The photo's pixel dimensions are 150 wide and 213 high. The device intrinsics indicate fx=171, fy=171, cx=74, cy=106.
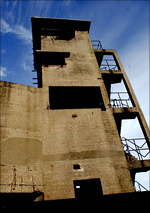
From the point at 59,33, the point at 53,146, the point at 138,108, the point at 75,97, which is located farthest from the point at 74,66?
the point at 53,146

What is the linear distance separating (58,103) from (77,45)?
4.91 metres

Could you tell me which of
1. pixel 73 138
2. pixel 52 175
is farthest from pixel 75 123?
pixel 52 175

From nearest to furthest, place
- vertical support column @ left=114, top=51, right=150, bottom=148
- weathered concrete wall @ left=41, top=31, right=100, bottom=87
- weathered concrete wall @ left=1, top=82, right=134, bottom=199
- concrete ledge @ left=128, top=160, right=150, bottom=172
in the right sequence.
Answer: weathered concrete wall @ left=1, top=82, right=134, bottom=199 → concrete ledge @ left=128, top=160, right=150, bottom=172 → vertical support column @ left=114, top=51, right=150, bottom=148 → weathered concrete wall @ left=41, top=31, right=100, bottom=87

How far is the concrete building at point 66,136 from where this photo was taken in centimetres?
752

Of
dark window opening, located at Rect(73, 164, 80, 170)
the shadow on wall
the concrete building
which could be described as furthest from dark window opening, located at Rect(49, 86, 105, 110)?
the shadow on wall

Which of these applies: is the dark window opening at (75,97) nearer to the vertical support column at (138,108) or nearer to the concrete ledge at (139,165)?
the vertical support column at (138,108)

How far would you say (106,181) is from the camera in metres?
7.89

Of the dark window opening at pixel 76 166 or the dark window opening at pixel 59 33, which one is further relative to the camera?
the dark window opening at pixel 59 33

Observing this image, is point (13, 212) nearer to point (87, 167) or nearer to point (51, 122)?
point (87, 167)

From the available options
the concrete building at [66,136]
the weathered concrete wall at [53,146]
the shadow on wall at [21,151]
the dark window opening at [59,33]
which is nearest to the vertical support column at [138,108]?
the concrete building at [66,136]

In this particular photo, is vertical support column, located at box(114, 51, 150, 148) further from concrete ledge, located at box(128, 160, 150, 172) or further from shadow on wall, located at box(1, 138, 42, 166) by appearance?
shadow on wall, located at box(1, 138, 42, 166)

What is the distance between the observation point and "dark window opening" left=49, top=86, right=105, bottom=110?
11.3m

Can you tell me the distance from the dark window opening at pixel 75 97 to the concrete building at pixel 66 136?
0.23 feet

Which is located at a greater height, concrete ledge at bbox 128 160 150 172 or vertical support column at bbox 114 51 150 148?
vertical support column at bbox 114 51 150 148
